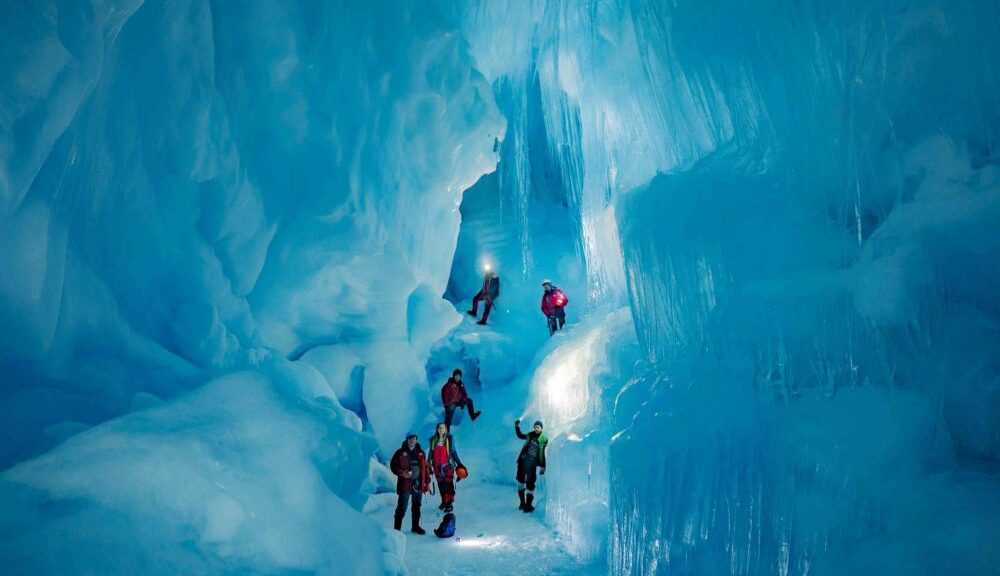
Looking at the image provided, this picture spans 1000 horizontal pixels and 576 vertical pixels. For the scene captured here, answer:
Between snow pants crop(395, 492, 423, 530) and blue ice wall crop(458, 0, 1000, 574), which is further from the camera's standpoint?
snow pants crop(395, 492, 423, 530)

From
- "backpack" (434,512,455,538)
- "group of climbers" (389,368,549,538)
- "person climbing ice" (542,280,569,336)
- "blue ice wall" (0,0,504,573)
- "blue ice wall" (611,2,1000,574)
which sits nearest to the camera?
"blue ice wall" (0,0,504,573)

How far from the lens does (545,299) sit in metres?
14.2

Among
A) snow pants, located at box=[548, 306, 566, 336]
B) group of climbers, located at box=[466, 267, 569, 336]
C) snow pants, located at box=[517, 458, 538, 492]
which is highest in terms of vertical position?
group of climbers, located at box=[466, 267, 569, 336]

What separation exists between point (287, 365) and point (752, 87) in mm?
5566

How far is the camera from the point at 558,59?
10.4 m

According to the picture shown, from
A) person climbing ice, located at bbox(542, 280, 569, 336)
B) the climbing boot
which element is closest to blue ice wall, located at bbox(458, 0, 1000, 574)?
the climbing boot

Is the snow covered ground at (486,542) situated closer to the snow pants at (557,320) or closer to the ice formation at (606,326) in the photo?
the ice formation at (606,326)

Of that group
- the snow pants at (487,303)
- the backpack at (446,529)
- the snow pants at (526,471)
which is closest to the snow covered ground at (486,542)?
the backpack at (446,529)

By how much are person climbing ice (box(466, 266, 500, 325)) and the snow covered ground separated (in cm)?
707

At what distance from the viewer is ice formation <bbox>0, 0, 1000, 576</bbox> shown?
3115 millimetres

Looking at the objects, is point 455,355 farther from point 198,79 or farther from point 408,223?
point 198,79

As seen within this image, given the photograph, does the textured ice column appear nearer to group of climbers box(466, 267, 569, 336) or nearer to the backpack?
the backpack

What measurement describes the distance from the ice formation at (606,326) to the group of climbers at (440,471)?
0.43 meters

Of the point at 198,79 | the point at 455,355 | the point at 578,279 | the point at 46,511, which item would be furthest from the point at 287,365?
the point at 578,279
